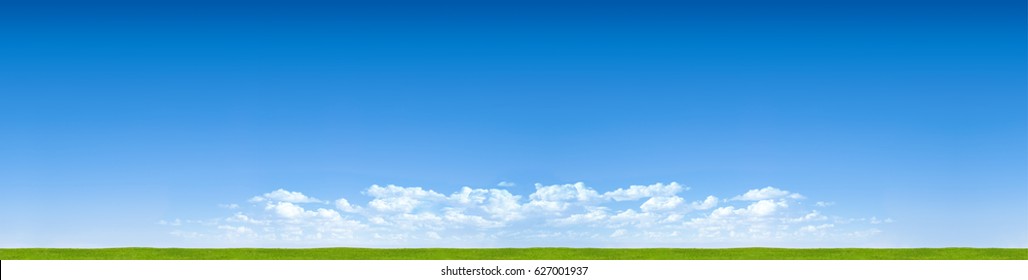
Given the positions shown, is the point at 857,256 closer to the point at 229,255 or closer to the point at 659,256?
the point at 659,256

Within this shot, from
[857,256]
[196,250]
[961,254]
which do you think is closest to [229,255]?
[196,250]

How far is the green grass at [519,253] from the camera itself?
30391mm

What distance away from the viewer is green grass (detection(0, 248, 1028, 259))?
99.7 feet

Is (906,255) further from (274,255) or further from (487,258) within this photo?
(274,255)

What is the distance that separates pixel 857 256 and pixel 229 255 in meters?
18.9

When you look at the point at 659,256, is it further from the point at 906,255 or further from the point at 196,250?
the point at 196,250

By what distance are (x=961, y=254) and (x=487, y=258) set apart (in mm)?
14489

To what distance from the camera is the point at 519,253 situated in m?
30.7

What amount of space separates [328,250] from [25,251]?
961cm

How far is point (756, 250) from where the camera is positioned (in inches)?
1241
